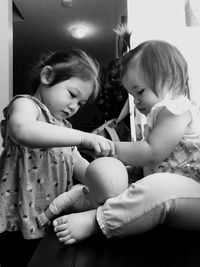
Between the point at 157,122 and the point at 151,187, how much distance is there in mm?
215

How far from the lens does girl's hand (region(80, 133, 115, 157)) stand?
70 cm

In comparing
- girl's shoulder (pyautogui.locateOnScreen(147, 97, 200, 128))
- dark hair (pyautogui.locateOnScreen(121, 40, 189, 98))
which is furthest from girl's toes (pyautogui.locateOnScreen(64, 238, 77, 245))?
dark hair (pyautogui.locateOnScreen(121, 40, 189, 98))

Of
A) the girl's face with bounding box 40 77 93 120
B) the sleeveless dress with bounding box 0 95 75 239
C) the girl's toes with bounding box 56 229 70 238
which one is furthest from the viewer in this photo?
the girl's face with bounding box 40 77 93 120

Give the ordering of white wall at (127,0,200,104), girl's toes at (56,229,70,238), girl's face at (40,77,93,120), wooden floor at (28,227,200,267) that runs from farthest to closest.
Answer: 1. white wall at (127,0,200,104)
2. girl's face at (40,77,93,120)
3. girl's toes at (56,229,70,238)
4. wooden floor at (28,227,200,267)

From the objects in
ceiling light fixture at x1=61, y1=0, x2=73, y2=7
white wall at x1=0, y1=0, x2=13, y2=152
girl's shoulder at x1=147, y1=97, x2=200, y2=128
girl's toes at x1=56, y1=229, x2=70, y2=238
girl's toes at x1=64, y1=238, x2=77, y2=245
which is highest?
ceiling light fixture at x1=61, y1=0, x2=73, y2=7

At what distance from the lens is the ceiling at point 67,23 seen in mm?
1760

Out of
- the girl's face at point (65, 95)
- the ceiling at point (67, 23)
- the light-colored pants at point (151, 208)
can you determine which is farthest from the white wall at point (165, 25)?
the light-colored pants at point (151, 208)

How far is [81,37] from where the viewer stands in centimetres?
179

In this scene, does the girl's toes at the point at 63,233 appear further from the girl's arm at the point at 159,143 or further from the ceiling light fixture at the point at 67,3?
the ceiling light fixture at the point at 67,3

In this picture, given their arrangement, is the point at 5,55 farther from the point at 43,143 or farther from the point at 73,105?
the point at 43,143

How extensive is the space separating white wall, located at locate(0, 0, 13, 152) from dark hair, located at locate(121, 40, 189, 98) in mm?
759

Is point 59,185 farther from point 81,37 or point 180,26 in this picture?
point 81,37

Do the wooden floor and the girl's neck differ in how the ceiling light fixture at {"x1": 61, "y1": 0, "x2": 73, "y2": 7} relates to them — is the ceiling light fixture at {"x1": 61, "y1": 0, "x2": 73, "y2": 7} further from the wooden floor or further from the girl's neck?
the wooden floor

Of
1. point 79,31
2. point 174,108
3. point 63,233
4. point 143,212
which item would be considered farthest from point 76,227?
point 79,31
